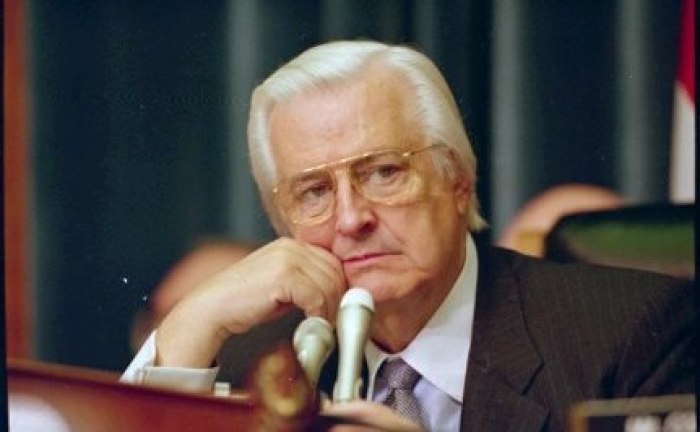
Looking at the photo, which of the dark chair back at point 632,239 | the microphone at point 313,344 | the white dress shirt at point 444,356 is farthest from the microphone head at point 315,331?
the dark chair back at point 632,239

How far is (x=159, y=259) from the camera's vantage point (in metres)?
2.15

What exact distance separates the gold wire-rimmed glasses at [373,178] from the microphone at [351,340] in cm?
14

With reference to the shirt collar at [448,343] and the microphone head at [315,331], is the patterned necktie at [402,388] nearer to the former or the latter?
the shirt collar at [448,343]

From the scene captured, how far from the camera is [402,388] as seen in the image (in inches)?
81.3

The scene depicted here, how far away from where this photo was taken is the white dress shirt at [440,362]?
206 cm

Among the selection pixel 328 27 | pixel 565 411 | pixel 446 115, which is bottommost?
pixel 565 411

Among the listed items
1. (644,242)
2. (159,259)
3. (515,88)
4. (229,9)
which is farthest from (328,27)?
(644,242)

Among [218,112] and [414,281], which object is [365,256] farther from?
[218,112]

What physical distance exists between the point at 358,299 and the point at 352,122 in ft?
0.90

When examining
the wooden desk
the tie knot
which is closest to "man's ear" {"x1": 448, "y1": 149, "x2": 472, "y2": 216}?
the tie knot

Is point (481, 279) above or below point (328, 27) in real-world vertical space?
below

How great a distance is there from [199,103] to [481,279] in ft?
1.80

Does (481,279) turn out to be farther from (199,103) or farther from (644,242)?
(199,103)

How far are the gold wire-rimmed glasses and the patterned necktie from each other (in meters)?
0.26
